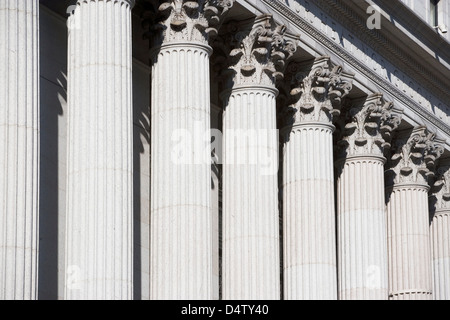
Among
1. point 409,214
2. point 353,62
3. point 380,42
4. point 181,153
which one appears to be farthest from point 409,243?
point 181,153

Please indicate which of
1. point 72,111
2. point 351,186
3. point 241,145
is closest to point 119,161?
point 72,111

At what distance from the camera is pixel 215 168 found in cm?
5741

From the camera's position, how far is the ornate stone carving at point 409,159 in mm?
66562

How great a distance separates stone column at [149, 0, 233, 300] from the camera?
4803cm

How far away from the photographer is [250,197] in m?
53.2

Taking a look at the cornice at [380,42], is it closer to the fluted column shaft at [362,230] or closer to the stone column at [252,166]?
the fluted column shaft at [362,230]

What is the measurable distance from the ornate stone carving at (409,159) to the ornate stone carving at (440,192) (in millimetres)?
3482

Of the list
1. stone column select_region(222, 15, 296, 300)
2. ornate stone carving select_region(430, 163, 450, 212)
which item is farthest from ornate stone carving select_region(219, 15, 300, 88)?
ornate stone carving select_region(430, 163, 450, 212)

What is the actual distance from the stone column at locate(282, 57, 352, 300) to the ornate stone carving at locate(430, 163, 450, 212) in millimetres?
11985

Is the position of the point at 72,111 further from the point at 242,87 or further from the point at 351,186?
the point at 351,186

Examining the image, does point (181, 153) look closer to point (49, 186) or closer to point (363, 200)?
Result: point (49, 186)

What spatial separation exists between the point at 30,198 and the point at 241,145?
1347 centimetres

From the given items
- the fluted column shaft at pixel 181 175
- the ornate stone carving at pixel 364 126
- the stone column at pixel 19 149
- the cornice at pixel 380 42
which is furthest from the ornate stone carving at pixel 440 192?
the stone column at pixel 19 149

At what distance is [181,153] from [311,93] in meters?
10.8
